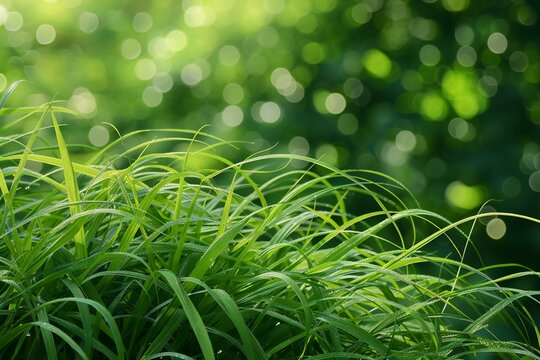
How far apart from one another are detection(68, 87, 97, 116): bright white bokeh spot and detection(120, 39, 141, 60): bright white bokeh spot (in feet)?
1.08

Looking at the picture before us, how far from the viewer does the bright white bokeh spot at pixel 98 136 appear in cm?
290

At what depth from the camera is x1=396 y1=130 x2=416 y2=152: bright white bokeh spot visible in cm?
291

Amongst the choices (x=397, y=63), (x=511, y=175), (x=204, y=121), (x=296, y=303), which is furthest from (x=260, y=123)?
(x=296, y=303)

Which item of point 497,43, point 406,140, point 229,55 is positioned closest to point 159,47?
point 229,55

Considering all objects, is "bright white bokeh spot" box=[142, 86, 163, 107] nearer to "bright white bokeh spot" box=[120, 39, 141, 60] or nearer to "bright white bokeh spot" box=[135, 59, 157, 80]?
"bright white bokeh spot" box=[135, 59, 157, 80]

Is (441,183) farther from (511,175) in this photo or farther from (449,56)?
(449,56)

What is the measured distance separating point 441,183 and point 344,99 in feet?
1.41

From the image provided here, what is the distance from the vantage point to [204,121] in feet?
9.62

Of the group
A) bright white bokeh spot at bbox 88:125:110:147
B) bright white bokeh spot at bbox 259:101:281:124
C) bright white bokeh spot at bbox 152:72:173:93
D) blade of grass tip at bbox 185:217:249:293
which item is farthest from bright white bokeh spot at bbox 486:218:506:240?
blade of grass tip at bbox 185:217:249:293

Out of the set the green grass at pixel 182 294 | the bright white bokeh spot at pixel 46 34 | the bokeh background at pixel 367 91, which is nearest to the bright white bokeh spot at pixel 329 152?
the bokeh background at pixel 367 91

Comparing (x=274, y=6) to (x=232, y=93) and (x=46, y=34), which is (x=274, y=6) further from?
(x=46, y=34)

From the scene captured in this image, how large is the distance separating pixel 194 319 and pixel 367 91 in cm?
236

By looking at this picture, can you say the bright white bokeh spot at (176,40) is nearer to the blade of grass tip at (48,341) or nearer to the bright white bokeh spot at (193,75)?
the bright white bokeh spot at (193,75)

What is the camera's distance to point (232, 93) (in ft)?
9.96
